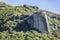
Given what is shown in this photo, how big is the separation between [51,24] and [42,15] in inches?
221

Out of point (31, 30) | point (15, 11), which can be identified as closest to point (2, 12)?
point (15, 11)

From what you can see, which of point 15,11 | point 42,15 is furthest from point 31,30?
point 15,11

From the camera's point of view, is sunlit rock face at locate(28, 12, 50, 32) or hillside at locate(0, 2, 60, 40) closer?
hillside at locate(0, 2, 60, 40)

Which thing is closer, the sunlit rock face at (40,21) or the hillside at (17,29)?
the hillside at (17,29)

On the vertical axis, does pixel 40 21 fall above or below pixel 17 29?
above

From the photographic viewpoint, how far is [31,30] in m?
95.6

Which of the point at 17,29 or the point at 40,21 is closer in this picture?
the point at 40,21

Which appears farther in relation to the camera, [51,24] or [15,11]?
[15,11]

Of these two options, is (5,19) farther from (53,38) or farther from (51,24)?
(53,38)

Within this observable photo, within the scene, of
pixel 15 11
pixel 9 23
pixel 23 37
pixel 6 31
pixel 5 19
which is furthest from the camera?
pixel 15 11

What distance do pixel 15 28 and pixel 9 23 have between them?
9.48 feet

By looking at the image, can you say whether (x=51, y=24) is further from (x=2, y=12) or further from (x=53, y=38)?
(x=2, y=12)

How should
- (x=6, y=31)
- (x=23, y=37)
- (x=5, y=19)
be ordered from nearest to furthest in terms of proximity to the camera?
(x=23, y=37) → (x=6, y=31) → (x=5, y=19)

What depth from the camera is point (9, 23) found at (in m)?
101
